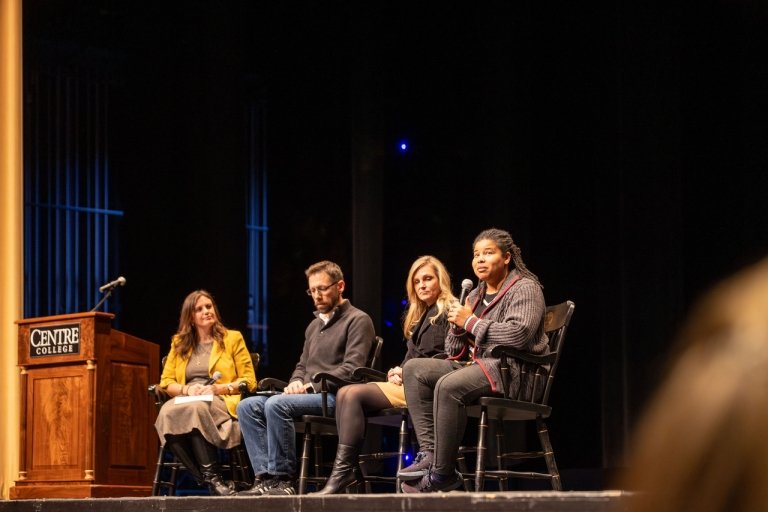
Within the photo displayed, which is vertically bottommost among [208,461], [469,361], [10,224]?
[208,461]

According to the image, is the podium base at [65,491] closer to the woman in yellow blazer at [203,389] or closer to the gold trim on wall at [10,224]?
the gold trim on wall at [10,224]

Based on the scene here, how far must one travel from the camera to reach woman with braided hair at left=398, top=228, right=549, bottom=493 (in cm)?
336

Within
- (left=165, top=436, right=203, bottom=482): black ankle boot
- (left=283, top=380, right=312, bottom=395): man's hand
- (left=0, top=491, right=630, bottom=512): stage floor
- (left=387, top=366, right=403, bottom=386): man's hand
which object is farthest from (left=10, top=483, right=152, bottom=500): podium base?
(left=387, top=366, right=403, bottom=386): man's hand

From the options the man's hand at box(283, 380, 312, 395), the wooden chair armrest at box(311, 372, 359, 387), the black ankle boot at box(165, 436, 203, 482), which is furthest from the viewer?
the black ankle boot at box(165, 436, 203, 482)

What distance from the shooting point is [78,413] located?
4.35 m

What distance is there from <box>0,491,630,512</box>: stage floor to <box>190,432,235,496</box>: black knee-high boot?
0.73 metres

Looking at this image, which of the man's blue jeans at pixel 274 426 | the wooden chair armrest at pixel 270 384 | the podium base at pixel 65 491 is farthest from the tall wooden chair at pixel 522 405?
the podium base at pixel 65 491

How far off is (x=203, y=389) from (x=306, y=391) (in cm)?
49

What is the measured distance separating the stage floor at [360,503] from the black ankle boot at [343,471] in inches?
22.4

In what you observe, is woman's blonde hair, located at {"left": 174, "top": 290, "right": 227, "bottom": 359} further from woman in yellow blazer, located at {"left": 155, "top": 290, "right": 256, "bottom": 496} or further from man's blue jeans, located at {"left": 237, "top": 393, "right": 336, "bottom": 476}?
man's blue jeans, located at {"left": 237, "top": 393, "right": 336, "bottom": 476}

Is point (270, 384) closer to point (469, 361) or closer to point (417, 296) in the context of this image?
point (417, 296)

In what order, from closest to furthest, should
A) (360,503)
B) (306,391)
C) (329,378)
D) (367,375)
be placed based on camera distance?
(360,503), (329,378), (367,375), (306,391)

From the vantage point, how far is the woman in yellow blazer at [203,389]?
426 centimetres

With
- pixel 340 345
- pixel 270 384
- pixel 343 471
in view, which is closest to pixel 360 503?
pixel 343 471
